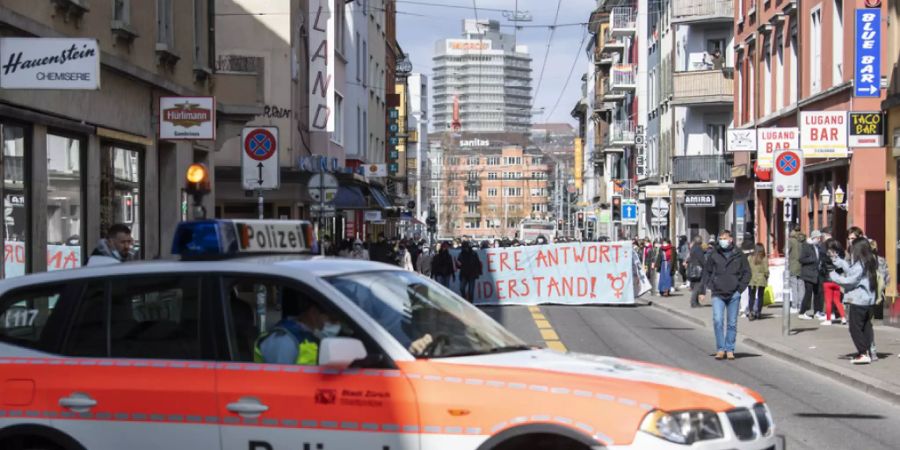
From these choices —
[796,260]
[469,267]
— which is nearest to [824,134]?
[796,260]

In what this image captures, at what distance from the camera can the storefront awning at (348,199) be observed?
39.8m

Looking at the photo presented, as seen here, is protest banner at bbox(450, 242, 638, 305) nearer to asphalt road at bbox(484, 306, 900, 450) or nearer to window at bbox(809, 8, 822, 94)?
asphalt road at bbox(484, 306, 900, 450)

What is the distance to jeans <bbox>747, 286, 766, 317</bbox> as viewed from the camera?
83.9 ft

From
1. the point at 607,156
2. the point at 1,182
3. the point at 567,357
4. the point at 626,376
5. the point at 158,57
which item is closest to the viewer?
the point at 626,376

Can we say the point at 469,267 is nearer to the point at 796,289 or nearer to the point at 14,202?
the point at 796,289

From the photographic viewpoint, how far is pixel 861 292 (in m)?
Answer: 16.3

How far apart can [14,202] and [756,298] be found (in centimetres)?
1557

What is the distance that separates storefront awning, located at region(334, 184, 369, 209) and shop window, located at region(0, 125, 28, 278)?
2280 cm

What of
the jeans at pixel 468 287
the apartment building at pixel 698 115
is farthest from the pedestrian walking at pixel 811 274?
the apartment building at pixel 698 115

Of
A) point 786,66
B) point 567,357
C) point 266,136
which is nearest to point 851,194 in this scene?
point 786,66

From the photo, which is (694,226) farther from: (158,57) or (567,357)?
(567,357)

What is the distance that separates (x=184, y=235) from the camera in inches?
278

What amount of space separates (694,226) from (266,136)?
1573 inches

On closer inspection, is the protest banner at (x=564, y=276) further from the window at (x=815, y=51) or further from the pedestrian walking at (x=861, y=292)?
the pedestrian walking at (x=861, y=292)
